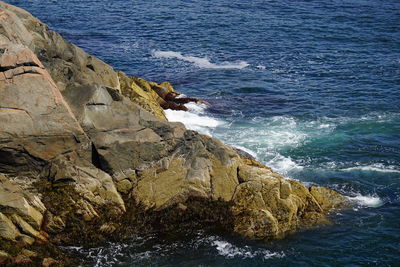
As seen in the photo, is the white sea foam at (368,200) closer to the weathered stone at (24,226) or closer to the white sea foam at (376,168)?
→ the white sea foam at (376,168)

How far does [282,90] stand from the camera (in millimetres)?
58375

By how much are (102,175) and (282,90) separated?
105ft

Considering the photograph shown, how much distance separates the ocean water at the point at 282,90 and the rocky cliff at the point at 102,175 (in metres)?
1.39

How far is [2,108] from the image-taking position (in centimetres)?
2945

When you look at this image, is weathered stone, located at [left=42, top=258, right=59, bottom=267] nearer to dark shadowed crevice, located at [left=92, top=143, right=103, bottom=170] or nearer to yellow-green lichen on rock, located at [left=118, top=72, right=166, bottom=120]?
dark shadowed crevice, located at [left=92, top=143, right=103, bottom=170]

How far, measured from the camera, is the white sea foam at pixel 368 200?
35.7 meters

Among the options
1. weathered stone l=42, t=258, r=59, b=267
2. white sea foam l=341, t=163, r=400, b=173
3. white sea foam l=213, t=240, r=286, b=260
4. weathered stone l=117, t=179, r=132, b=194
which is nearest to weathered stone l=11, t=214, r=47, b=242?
weathered stone l=42, t=258, r=59, b=267

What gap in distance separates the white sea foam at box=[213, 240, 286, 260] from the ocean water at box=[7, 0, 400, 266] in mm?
58

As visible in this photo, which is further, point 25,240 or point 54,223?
point 54,223

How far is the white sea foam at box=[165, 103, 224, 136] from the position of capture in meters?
48.5

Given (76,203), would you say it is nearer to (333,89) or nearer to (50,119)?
(50,119)

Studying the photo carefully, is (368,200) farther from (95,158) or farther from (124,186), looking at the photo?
(95,158)

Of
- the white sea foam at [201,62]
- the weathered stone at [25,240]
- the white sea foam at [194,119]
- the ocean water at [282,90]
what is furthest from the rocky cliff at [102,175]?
the white sea foam at [201,62]

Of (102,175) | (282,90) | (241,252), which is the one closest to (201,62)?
(282,90)
